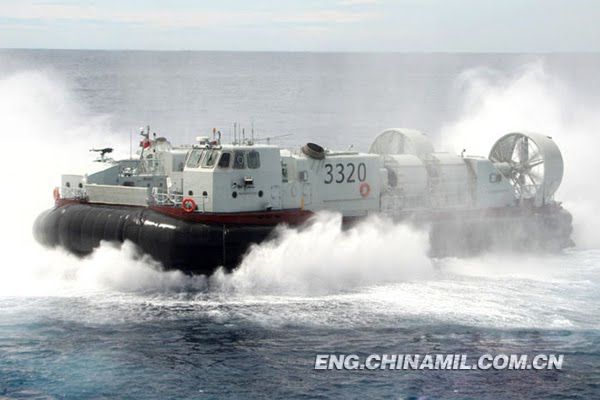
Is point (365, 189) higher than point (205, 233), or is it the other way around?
point (365, 189)

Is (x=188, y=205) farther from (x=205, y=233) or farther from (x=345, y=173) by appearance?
(x=345, y=173)

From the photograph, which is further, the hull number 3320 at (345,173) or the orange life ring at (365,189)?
the orange life ring at (365,189)

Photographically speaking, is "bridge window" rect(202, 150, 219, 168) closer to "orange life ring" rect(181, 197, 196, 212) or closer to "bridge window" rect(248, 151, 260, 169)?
"bridge window" rect(248, 151, 260, 169)

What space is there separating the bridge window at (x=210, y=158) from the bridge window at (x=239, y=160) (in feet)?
1.52

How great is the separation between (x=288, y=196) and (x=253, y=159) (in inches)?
61.0

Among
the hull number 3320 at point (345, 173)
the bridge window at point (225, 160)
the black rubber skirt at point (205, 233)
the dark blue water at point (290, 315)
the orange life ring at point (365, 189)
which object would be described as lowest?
the dark blue water at point (290, 315)

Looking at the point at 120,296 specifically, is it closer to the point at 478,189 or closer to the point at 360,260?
the point at 360,260

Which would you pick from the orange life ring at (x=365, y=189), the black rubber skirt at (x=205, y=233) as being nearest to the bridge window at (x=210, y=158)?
the black rubber skirt at (x=205, y=233)

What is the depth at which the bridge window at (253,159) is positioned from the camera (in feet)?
85.3

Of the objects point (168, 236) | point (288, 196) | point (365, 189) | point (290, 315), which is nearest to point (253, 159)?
point (288, 196)

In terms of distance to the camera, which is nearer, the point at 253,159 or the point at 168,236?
the point at 168,236

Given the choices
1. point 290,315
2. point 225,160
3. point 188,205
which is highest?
point 225,160

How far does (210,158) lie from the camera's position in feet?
84.8

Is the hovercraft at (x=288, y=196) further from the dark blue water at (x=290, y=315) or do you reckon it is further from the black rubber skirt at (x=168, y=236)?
the dark blue water at (x=290, y=315)
